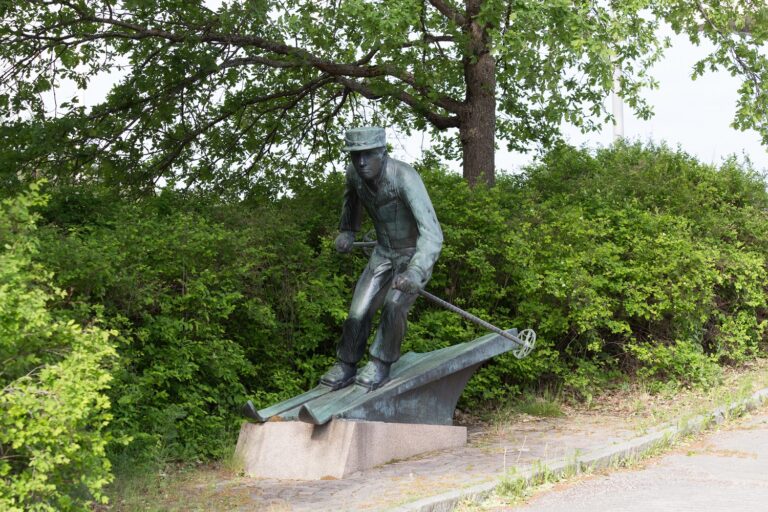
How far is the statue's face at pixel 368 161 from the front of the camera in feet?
25.3

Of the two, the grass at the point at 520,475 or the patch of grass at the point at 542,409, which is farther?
the patch of grass at the point at 542,409

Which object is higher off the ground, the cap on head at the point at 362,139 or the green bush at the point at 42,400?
the cap on head at the point at 362,139

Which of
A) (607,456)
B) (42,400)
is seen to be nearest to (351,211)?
(607,456)

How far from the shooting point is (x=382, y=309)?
816cm

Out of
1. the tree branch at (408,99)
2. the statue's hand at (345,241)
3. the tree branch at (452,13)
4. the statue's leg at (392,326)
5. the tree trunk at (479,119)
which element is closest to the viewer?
the statue's leg at (392,326)

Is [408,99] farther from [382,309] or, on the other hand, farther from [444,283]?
[382,309]

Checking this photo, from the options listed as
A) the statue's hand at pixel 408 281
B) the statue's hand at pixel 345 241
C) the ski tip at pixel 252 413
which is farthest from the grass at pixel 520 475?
the statue's hand at pixel 345 241

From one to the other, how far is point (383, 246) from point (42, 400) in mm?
3690

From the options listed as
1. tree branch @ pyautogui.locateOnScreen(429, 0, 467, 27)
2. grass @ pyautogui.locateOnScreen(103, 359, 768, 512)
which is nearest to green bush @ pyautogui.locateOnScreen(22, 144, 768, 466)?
grass @ pyautogui.locateOnScreen(103, 359, 768, 512)

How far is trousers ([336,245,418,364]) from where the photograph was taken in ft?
26.5

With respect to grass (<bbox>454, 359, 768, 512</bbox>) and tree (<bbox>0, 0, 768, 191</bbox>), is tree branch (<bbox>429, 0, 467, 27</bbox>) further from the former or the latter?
grass (<bbox>454, 359, 768, 512</bbox>)

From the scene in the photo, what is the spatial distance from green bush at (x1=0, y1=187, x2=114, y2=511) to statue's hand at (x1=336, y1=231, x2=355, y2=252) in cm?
297

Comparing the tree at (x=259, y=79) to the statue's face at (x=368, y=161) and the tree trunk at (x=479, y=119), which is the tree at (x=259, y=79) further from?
the statue's face at (x=368, y=161)

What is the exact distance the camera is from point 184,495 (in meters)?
7.03
